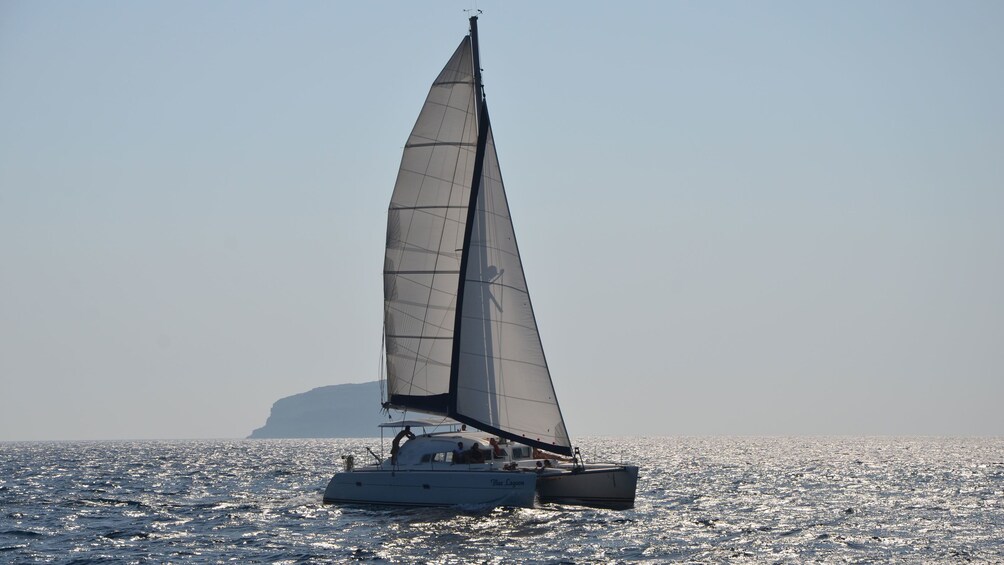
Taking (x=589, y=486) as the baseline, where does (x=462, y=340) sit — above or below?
above

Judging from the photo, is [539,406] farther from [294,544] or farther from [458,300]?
[294,544]

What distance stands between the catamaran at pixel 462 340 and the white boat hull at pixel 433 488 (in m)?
0.04

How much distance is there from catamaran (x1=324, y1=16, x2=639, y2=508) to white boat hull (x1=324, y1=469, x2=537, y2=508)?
0.14 feet

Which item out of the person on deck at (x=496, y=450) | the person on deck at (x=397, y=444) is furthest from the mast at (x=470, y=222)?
the person on deck at (x=397, y=444)

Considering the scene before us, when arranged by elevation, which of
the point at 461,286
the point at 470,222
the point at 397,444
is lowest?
the point at 397,444

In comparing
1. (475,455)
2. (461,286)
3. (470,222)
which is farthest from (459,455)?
(470,222)

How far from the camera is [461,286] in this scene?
125 ft

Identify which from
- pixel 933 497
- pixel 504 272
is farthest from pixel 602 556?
pixel 933 497

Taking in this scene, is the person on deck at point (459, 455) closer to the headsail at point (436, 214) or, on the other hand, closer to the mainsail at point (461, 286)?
the mainsail at point (461, 286)

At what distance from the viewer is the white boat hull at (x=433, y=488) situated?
115ft

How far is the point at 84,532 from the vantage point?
34.1 metres

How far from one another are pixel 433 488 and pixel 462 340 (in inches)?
182

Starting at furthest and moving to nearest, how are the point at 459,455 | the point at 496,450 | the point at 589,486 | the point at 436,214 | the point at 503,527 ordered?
the point at 436,214
the point at 496,450
the point at 459,455
the point at 589,486
the point at 503,527

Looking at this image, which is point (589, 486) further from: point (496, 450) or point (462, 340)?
point (462, 340)
